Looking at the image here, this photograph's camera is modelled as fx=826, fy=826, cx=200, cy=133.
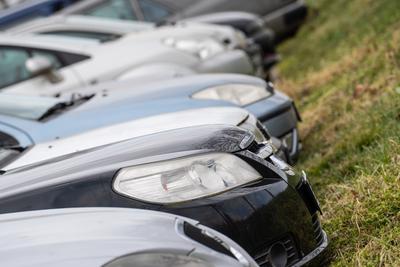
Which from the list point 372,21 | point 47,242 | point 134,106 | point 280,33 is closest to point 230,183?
point 47,242

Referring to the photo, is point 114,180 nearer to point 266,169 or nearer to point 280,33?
point 266,169

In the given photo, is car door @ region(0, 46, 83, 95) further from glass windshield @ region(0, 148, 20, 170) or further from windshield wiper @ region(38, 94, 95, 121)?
glass windshield @ region(0, 148, 20, 170)

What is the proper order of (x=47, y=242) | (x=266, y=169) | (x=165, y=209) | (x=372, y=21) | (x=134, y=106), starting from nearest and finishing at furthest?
(x=47, y=242)
(x=165, y=209)
(x=266, y=169)
(x=134, y=106)
(x=372, y=21)

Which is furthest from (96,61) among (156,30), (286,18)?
(286,18)

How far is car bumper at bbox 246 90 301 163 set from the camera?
5.25 m

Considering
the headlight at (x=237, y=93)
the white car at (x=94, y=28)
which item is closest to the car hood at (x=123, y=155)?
the headlight at (x=237, y=93)

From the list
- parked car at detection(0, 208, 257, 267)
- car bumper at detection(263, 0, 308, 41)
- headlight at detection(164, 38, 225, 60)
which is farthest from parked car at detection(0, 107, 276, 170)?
car bumper at detection(263, 0, 308, 41)

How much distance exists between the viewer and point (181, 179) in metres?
3.14

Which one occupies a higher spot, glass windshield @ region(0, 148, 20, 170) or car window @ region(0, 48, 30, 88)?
glass windshield @ region(0, 148, 20, 170)

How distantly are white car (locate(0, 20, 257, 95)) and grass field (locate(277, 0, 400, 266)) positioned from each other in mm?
1008

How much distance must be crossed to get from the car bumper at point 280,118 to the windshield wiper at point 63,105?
3.57 feet

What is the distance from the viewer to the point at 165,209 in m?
3.05

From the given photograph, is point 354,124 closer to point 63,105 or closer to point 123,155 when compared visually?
point 63,105

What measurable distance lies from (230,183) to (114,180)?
0.45m
